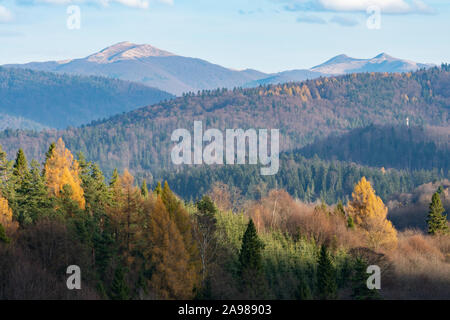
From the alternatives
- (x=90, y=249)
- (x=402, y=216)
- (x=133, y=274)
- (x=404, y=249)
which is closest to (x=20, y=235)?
(x=90, y=249)

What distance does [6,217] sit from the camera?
5081cm

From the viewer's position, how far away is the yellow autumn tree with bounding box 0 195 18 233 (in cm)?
4903

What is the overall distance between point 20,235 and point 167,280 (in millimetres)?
13014

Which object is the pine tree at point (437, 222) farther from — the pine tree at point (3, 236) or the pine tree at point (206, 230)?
the pine tree at point (3, 236)

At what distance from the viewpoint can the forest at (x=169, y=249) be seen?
4722cm

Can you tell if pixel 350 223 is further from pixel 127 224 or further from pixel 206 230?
pixel 127 224

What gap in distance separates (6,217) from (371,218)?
1804 inches

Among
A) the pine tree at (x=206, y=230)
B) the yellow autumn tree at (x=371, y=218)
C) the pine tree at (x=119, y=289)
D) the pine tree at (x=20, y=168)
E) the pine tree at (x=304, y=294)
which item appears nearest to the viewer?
the pine tree at (x=119, y=289)

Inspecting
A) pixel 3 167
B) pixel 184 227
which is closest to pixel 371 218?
pixel 184 227

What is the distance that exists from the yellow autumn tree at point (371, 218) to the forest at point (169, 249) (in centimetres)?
23

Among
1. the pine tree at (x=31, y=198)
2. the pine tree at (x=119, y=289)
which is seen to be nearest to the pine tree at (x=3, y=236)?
the pine tree at (x=31, y=198)

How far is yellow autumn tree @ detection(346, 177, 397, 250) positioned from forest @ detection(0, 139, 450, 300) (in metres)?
0.23

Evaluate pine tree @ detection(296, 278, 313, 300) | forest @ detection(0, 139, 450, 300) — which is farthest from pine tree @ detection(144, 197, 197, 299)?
pine tree @ detection(296, 278, 313, 300)

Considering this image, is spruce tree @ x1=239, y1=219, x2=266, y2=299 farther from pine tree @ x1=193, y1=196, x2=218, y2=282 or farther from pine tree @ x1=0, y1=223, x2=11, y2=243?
pine tree @ x1=0, y1=223, x2=11, y2=243
